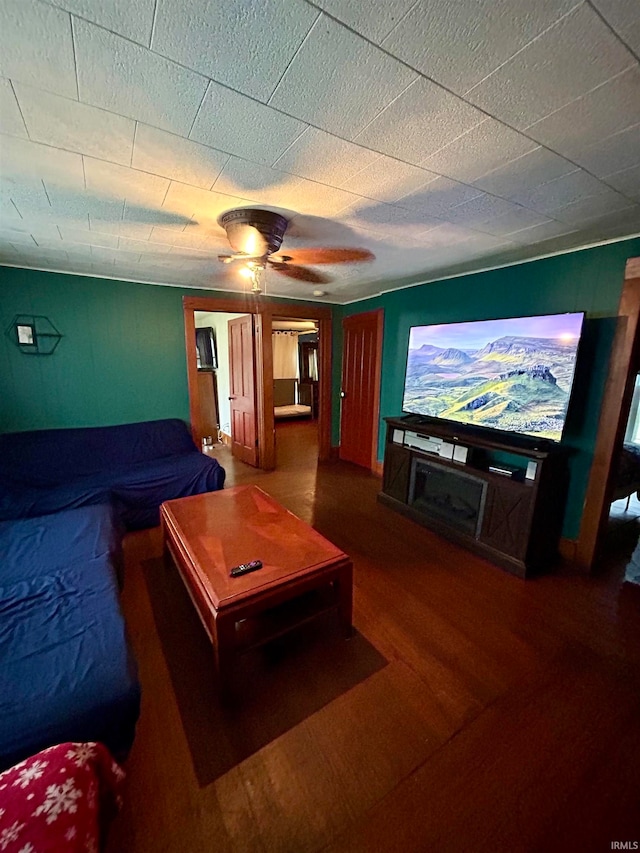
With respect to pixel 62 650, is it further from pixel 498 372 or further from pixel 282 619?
pixel 498 372

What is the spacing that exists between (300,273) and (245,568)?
8.37 ft

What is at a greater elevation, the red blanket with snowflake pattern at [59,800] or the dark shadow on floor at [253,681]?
the red blanket with snowflake pattern at [59,800]

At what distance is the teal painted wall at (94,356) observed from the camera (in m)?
3.00

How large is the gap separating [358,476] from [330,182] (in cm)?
326

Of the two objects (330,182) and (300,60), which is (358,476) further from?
(300,60)

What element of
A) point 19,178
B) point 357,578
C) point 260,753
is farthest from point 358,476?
point 19,178

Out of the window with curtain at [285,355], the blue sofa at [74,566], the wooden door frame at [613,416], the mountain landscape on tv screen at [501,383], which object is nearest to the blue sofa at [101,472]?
the blue sofa at [74,566]

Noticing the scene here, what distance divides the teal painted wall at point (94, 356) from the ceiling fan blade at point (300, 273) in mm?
1158

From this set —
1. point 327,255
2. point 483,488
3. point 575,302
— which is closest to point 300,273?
point 327,255

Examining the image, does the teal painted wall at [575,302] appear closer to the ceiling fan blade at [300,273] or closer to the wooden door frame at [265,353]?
the ceiling fan blade at [300,273]

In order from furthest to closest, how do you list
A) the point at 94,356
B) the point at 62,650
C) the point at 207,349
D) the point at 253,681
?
the point at 207,349 < the point at 94,356 < the point at 253,681 < the point at 62,650

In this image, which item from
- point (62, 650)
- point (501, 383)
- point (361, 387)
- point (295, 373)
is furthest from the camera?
point (295, 373)

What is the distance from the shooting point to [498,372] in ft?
8.20

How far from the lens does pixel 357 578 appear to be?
2.25 m
